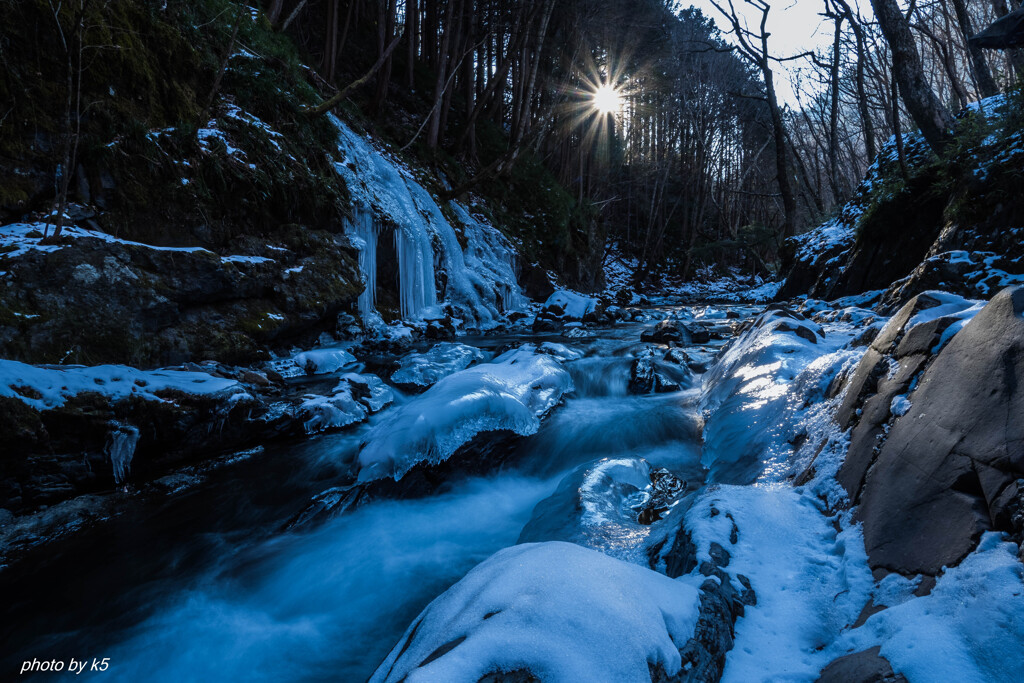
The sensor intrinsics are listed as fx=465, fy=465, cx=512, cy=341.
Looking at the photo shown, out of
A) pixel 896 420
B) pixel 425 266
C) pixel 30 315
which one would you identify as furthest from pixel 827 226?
pixel 30 315

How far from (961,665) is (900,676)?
0.14 meters

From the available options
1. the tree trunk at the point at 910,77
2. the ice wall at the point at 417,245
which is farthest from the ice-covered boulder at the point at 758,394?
the ice wall at the point at 417,245

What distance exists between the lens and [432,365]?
6668 mm

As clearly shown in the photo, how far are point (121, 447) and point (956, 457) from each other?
507cm

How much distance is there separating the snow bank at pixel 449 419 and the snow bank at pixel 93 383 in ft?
5.48

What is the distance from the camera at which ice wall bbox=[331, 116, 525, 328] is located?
921cm

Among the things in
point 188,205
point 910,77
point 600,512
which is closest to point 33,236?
point 188,205

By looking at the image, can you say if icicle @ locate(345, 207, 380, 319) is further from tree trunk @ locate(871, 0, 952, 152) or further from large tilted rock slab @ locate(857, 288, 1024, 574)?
tree trunk @ locate(871, 0, 952, 152)

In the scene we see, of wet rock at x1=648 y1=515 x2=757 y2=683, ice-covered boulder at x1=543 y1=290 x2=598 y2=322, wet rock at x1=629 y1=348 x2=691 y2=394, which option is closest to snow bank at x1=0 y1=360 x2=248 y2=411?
wet rock at x1=648 y1=515 x2=757 y2=683

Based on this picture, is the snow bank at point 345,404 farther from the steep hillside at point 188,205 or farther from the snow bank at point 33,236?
the snow bank at point 33,236

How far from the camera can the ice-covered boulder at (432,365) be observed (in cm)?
623

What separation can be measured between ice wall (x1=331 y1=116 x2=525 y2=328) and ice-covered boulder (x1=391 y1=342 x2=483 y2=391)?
2133mm

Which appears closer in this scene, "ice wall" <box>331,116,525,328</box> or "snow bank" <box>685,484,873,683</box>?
"snow bank" <box>685,484,873,683</box>

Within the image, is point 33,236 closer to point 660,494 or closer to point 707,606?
point 660,494
